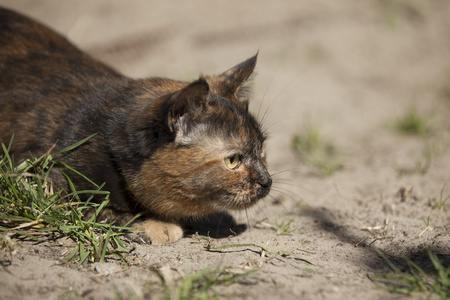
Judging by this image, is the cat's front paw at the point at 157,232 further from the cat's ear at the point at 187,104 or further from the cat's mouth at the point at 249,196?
the cat's ear at the point at 187,104

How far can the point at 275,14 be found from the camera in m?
9.27

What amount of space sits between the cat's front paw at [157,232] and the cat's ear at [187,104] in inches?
31.6

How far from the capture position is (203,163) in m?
2.94

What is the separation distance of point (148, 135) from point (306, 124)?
3.52 meters

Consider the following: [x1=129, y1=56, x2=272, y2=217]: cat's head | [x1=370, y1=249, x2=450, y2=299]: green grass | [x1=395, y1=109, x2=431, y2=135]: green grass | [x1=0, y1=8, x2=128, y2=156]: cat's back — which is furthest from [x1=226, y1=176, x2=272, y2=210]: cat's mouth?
[x1=395, y1=109, x2=431, y2=135]: green grass

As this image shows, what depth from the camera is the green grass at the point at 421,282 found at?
2328 millimetres

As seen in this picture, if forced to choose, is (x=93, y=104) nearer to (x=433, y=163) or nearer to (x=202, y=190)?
(x=202, y=190)

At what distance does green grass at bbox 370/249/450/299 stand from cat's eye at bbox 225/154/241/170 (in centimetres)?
117

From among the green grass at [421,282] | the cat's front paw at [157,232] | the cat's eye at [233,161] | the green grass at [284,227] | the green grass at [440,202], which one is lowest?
the cat's front paw at [157,232]

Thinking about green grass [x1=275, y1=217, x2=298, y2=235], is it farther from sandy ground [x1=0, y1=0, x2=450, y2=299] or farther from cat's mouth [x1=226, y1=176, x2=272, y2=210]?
cat's mouth [x1=226, y1=176, x2=272, y2=210]

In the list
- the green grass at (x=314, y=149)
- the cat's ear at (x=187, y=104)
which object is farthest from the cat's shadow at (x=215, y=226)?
the green grass at (x=314, y=149)

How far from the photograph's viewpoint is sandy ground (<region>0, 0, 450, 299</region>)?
2580 millimetres

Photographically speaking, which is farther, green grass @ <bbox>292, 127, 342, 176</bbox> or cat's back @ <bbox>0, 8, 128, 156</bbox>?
green grass @ <bbox>292, 127, 342, 176</bbox>

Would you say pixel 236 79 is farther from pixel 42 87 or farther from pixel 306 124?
pixel 306 124
